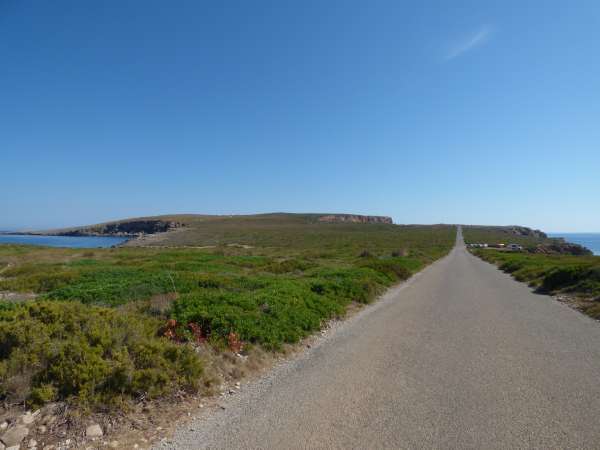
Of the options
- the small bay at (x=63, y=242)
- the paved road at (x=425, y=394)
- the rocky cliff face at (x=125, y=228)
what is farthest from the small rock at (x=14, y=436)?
the rocky cliff face at (x=125, y=228)

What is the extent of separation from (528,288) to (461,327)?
42.3ft

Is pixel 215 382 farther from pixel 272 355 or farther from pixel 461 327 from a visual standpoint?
pixel 461 327

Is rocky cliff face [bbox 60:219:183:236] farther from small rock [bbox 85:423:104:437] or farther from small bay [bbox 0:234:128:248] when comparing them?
small rock [bbox 85:423:104:437]

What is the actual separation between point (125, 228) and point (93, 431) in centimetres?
18911

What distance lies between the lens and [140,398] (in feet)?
15.9

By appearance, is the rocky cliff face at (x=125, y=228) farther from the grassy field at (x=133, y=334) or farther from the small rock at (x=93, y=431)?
the small rock at (x=93, y=431)

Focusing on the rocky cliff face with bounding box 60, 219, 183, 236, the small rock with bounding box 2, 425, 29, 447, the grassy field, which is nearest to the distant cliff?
the rocky cliff face with bounding box 60, 219, 183, 236

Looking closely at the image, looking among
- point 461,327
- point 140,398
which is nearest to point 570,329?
point 461,327

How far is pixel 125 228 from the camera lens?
172 metres

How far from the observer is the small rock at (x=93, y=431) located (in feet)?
13.6

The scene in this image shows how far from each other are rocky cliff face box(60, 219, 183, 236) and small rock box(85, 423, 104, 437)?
16045 centimetres

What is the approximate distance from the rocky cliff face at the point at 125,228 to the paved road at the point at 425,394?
15881 centimetres

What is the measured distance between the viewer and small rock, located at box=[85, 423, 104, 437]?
13.6 feet

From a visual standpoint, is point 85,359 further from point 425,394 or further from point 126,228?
point 126,228
